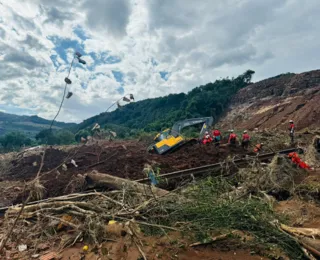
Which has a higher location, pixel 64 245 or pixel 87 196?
pixel 87 196

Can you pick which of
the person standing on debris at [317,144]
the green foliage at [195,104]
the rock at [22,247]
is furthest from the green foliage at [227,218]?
the green foliage at [195,104]

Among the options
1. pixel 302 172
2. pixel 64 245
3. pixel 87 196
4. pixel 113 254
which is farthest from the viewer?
pixel 302 172

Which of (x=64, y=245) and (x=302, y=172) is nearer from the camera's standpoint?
(x=64, y=245)

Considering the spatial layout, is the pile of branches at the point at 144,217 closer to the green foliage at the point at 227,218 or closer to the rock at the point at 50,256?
the green foliage at the point at 227,218

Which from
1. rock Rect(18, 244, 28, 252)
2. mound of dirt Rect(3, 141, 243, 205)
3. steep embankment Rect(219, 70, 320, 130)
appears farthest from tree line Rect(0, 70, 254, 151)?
rock Rect(18, 244, 28, 252)

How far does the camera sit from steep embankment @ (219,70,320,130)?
897 inches

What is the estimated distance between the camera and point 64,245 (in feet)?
13.1

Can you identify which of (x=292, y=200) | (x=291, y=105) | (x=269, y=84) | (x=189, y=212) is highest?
(x=269, y=84)

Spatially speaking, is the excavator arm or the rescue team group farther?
the excavator arm

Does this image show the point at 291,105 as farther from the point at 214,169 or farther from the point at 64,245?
the point at 64,245

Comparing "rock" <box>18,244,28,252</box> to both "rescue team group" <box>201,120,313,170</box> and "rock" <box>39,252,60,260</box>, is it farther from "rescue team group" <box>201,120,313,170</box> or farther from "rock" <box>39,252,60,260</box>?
"rescue team group" <box>201,120,313,170</box>

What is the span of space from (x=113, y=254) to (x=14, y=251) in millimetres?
1623

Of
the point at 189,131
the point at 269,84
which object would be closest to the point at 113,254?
→ the point at 189,131

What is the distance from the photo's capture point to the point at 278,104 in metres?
28.8
